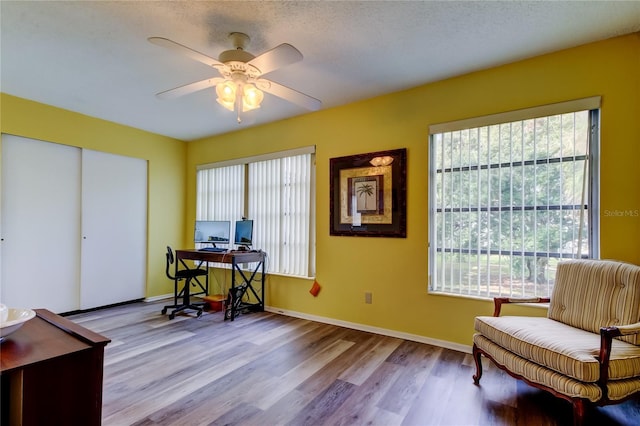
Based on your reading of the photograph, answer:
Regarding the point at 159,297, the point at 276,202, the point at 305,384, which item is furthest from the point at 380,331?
the point at 159,297

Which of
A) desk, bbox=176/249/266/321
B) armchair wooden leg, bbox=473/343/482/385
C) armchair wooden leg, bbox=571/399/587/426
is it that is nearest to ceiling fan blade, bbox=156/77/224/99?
desk, bbox=176/249/266/321

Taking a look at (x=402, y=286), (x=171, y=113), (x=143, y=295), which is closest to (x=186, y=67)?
(x=171, y=113)

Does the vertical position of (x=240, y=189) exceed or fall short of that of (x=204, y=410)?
it exceeds it

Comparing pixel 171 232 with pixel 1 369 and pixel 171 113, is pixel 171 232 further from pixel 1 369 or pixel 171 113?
pixel 1 369

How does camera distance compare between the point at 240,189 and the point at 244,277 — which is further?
the point at 240,189

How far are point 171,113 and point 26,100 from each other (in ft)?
4.81

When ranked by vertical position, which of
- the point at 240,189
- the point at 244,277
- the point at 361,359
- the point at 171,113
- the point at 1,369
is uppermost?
the point at 171,113

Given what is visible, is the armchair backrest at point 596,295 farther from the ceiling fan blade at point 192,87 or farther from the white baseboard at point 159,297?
the white baseboard at point 159,297

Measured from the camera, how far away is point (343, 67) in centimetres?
274

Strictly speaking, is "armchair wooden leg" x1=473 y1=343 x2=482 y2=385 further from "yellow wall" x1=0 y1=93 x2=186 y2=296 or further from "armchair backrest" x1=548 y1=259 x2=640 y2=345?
"yellow wall" x1=0 y1=93 x2=186 y2=296

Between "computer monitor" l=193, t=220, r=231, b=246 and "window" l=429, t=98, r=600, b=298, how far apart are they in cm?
265

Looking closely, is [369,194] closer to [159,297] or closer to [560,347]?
[560,347]

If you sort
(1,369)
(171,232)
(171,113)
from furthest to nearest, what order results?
(171,232) < (171,113) < (1,369)

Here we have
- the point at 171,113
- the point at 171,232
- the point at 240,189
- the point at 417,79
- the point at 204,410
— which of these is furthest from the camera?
the point at 171,232
